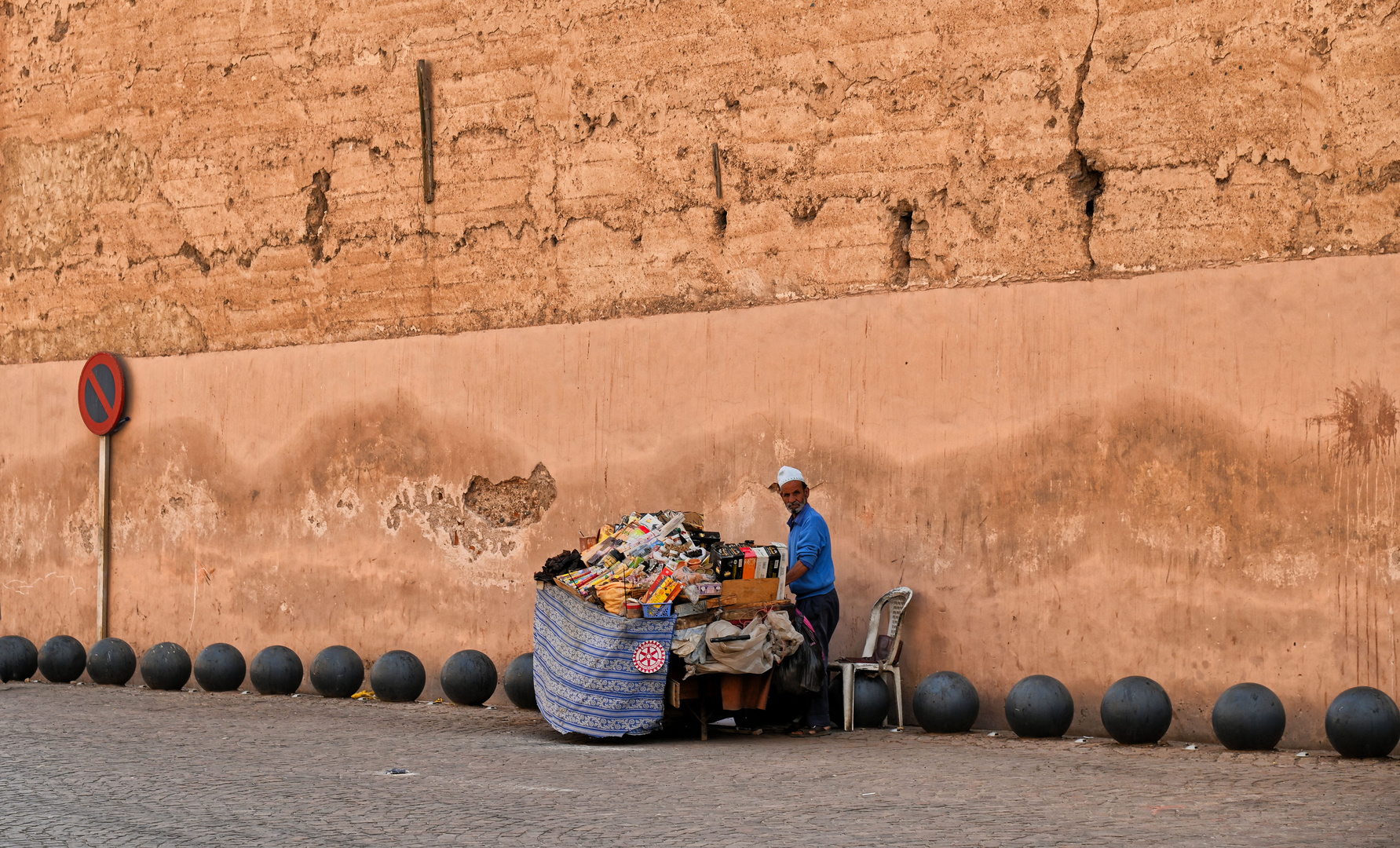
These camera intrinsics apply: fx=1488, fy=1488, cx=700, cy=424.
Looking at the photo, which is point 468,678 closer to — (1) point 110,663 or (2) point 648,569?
(2) point 648,569

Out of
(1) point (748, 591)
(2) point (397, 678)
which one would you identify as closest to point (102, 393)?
(2) point (397, 678)

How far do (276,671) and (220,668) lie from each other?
Answer: 61 centimetres

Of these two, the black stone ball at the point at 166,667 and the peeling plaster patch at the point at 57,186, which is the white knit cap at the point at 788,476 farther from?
the peeling plaster patch at the point at 57,186

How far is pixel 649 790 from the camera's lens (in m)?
6.93

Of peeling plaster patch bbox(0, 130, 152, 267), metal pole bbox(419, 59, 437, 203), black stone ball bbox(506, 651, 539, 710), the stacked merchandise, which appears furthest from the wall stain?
peeling plaster patch bbox(0, 130, 152, 267)

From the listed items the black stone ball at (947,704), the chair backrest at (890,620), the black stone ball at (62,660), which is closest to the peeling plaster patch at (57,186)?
the black stone ball at (62,660)

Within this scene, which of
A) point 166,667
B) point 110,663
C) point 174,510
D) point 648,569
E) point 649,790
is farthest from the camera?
point 174,510

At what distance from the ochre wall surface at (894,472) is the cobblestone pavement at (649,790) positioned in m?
0.81

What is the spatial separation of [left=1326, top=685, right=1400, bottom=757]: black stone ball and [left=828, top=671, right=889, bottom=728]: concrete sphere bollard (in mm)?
2557

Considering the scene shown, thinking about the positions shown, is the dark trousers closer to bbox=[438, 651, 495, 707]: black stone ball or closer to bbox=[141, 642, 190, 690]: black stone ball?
bbox=[438, 651, 495, 707]: black stone ball

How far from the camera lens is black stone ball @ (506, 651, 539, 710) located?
1019cm

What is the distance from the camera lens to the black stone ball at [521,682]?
10.2m

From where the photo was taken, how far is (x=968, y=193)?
372 inches

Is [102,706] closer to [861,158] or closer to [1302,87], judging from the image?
[861,158]
